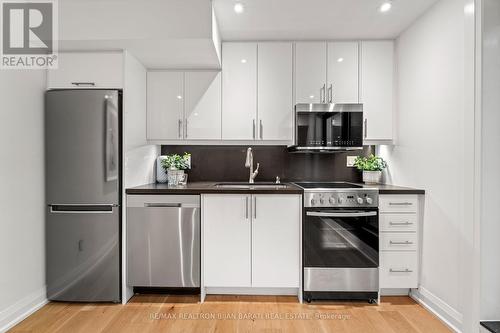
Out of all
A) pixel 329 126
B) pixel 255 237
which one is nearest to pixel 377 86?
pixel 329 126

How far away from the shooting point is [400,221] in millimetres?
2410

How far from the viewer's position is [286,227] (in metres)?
2.41

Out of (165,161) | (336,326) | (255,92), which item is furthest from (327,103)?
(336,326)

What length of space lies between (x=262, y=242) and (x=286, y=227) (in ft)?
0.80

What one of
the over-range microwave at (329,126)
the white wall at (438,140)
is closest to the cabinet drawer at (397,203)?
the white wall at (438,140)

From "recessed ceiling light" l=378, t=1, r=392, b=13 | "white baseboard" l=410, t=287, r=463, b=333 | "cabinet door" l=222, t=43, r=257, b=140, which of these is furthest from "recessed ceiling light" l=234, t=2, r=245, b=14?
"white baseboard" l=410, t=287, r=463, b=333

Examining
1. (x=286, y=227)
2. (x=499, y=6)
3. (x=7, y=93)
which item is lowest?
(x=286, y=227)

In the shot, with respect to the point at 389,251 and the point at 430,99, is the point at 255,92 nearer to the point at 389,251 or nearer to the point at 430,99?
the point at 430,99

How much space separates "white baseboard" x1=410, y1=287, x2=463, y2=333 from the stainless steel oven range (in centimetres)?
37

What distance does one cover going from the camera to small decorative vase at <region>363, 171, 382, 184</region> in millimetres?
2945

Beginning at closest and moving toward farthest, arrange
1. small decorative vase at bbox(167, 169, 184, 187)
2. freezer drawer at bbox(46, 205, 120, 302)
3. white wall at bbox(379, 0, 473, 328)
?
1. white wall at bbox(379, 0, 473, 328)
2. freezer drawer at bbox(46, 205, 120, 302)
3. small decorative vase at bbox(167, 169, 184, 187)

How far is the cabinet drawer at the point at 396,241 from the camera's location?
7.93 ft

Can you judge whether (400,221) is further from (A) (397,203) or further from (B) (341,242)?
(B) (341,242)

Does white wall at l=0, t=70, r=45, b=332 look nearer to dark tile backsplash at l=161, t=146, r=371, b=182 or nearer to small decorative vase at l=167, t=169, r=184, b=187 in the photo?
small decorative vase at l=167, t=169, r=184, b=187
